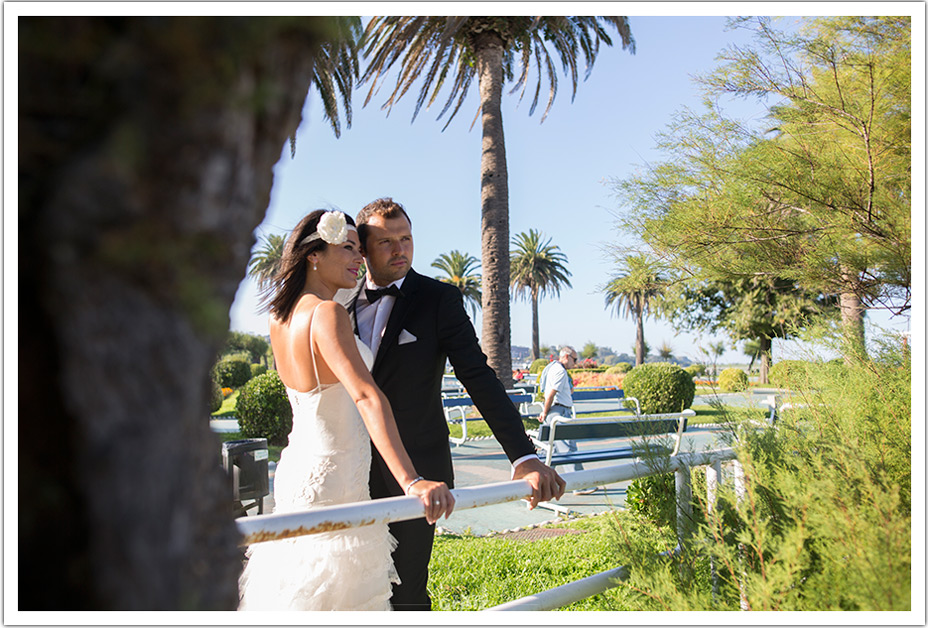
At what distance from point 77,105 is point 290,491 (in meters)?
2.02

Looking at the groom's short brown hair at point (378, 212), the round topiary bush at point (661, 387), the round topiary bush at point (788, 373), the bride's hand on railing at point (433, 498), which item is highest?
the groom's short brown hair at point (378, 212)

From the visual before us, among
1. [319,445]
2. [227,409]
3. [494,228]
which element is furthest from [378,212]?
[227,409]

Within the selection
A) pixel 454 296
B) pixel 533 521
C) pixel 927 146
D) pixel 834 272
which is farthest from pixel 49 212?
pixel 533 521

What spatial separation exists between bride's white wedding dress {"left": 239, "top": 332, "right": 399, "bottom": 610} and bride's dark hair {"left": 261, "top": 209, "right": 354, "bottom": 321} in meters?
0.35

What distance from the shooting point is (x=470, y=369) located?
249 centimetres

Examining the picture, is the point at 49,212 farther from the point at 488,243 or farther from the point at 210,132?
the point at 488,243

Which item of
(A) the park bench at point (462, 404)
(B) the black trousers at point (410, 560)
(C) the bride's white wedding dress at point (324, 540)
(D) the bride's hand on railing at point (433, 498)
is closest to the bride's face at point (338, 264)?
(C) the bride's white wedding dress at point (324, 540)

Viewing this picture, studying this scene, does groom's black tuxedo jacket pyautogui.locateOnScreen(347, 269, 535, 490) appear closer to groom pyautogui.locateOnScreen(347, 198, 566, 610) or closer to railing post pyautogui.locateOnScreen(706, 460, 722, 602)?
groom pyautogui.locateOnScreen(347, 198, 566, 610)

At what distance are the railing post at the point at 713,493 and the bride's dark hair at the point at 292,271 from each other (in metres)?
1.67

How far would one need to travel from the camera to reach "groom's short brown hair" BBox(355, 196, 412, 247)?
276 cm

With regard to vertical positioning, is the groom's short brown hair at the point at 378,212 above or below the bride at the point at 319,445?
above

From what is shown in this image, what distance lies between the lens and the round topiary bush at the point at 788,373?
2703 mm

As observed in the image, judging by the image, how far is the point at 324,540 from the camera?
2.23 metres

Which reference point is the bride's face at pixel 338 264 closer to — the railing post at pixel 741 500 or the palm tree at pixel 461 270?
the railing post at pixel 741 500
